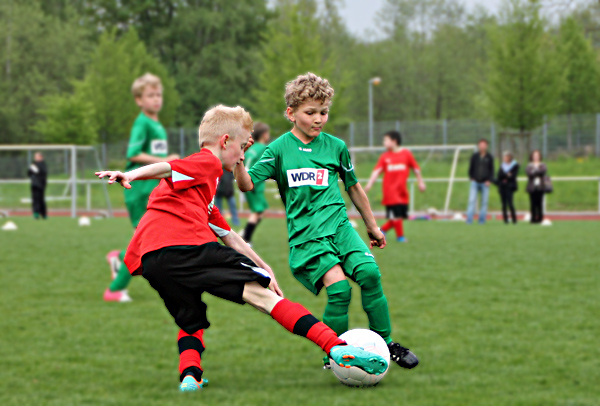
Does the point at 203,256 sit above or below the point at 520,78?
below

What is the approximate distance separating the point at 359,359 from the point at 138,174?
3.02 feet

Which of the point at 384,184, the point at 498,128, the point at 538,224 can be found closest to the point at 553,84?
the point at 498,128

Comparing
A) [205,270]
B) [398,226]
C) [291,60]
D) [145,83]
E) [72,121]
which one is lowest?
[398,226]

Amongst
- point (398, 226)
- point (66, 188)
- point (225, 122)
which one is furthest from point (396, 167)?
point (66, 188)

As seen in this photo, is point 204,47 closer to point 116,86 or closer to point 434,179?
point 116,86

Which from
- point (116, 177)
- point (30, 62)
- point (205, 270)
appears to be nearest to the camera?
point (116, 177)

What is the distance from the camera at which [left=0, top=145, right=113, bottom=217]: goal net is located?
33219 mm

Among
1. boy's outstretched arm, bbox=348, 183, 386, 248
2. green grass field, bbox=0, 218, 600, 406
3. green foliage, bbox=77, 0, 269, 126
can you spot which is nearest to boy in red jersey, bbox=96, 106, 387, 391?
boy's outstretched arm, bbox=348, 183, 386, 248

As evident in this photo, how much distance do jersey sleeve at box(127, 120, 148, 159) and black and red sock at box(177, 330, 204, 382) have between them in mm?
4583

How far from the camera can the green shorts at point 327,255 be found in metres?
2.96

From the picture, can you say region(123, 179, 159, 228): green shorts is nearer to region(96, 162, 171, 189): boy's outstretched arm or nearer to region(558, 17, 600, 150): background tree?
region(96, 162, 171, 189): boy's outstretched arm

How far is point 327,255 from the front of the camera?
2.99m

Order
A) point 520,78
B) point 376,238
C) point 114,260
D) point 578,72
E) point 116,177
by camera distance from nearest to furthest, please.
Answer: point 116,177, point 376,238, point 114,260, point 520,78, point 578,72

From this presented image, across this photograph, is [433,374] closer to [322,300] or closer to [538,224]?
[322,300]
